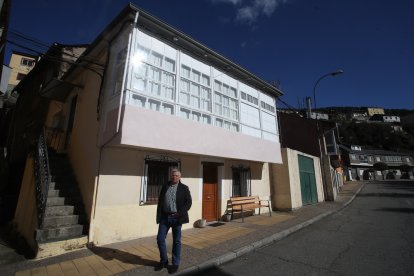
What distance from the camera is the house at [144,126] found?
656 centimetres

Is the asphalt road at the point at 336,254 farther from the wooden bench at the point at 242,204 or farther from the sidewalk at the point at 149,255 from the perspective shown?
the wooden bench at the point at 242,204

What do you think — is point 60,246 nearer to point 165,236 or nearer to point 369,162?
point 165,236

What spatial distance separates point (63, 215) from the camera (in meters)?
6.24

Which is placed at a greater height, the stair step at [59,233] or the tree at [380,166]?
the tree at [380,166]

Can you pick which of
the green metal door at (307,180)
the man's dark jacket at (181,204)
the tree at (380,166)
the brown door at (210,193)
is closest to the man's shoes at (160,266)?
the man's dark jacket at (181,204)

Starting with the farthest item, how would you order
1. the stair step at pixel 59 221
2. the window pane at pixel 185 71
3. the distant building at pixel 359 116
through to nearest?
the distant building at pixel 359 116
the window pane at pixel 185 71
the stair step at pixel 59 221

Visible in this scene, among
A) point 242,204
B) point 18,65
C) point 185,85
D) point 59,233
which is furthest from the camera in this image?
point 18,65

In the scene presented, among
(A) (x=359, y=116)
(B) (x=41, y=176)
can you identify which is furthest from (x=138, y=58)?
(A) (x=359, y=116)

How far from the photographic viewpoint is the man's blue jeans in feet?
14.6

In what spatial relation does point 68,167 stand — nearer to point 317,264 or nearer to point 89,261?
point 89,261

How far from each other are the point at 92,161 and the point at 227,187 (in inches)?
218

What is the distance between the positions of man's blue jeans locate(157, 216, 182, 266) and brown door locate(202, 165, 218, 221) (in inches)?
192

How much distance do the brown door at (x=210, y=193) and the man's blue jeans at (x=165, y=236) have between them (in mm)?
4888

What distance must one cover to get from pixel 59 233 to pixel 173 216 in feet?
10.5
